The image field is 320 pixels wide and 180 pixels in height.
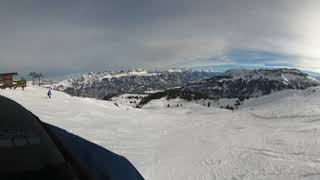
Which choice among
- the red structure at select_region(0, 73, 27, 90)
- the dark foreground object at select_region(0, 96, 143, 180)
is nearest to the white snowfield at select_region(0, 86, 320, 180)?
the dark foreground object at select_region(0, 96, 143, 180)

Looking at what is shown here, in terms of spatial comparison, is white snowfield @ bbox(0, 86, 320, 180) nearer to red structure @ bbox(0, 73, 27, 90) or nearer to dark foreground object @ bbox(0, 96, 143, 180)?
dark foreground object @ bbox(0, 96, 143, 180)

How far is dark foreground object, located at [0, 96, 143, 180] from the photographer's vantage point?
230 cm

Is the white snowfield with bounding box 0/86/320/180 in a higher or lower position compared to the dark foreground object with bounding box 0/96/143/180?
lower

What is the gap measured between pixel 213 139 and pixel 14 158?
56.3 ft

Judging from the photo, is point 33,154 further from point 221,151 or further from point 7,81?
point 7,81

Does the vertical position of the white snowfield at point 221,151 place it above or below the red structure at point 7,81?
below

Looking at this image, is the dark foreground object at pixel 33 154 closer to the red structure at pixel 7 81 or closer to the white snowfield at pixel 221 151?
the white snowfield at pixel 221 151

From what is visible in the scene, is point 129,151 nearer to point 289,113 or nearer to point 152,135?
point 152,135

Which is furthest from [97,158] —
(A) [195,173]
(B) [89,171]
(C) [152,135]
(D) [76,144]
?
(C) [152,135]

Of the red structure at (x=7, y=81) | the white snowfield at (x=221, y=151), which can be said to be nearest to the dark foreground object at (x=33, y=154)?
the white snowfield at (x=221, y=151)

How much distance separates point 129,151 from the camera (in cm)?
1505

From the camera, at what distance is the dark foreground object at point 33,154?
7.56 feet

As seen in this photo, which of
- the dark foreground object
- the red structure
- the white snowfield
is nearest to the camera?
the dark foreground object

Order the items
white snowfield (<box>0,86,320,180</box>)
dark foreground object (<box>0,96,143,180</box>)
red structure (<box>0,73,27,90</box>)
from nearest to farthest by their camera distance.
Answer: dark foreground object (<box>0,96,143,180</box>)
white snowfield (<box>0,86,320,180</box>)
red structure (<box>0,73,27,90</box>)
